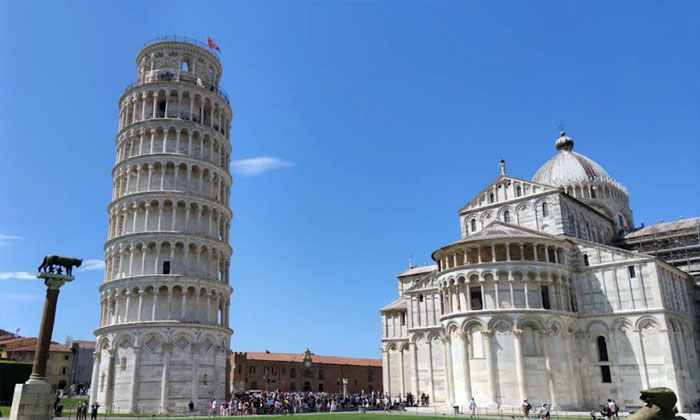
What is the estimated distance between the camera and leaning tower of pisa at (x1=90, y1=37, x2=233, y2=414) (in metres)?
39.5

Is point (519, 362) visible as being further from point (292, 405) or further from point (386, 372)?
point (386, 372)

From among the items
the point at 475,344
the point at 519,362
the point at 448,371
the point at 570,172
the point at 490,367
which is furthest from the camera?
the point at 570,172

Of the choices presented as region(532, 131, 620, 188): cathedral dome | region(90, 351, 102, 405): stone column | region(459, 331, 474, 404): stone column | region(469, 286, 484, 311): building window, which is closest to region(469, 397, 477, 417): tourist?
region(459, 331, 474, 404): stone column

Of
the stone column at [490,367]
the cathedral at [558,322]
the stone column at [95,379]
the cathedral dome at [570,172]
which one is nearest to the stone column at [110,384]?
the stone column at [95,379]

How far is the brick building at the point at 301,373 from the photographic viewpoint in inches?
3019

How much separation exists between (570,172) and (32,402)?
162 ft

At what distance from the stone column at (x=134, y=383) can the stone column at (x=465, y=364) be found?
2171 centimetres

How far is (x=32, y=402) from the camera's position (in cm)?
2517

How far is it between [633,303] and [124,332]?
115ft

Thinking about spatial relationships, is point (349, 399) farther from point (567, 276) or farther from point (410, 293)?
point (567, 276)

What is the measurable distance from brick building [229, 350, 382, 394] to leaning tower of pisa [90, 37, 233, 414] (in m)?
34.5

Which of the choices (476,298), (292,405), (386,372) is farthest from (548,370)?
(386,372)

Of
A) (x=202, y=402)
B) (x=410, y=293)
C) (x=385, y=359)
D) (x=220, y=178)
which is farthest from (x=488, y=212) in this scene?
(x=202, y=402)

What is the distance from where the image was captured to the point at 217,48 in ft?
167
